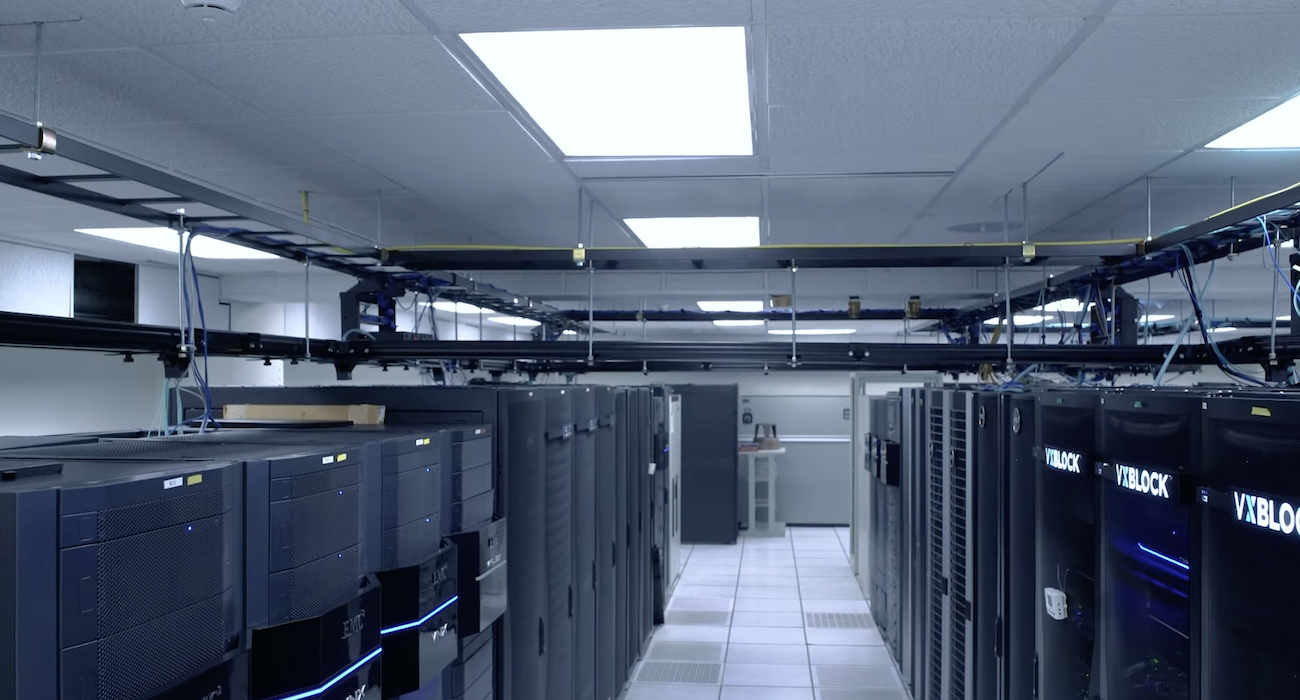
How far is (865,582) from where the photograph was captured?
7.34 m

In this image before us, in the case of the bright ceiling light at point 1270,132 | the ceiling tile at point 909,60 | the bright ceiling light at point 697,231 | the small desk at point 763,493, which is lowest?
the small desk at point 763,493

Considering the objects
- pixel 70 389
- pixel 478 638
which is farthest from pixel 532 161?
pixel 70 389

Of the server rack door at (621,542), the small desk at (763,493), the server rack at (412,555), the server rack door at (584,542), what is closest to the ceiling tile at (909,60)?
the server rack at (412,555)

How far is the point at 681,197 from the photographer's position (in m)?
3.64

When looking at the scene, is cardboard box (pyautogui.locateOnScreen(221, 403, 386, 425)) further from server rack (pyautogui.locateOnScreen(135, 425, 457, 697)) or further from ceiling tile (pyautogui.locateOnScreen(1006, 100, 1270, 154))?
ceiling tile (pyautogui.locateOnScreen(1006, 100, 1270, 154))

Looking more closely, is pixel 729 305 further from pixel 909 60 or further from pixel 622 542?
pixel 909 60

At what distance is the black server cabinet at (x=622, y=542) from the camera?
4723 mm

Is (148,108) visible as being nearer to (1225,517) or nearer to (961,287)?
(1225,517)

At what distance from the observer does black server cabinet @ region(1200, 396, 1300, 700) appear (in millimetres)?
1149

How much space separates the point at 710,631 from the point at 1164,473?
17.4ft

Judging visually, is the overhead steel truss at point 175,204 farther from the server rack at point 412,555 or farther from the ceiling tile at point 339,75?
the server rack at point 412,555

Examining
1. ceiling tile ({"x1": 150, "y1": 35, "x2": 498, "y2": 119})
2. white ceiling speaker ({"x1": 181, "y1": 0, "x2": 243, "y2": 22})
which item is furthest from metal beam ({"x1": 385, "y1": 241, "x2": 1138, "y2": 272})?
white ceiling speaker ({"x1": 181, "y1": 0, "x2": 243, "y2": 22})

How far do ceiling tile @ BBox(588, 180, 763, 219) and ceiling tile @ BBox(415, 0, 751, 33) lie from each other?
1.51 metres

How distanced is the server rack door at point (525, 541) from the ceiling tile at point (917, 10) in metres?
1.57
